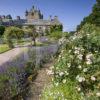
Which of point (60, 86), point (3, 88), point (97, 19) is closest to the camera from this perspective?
point (60, 86)

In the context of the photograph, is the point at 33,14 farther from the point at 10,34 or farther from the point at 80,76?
the point at 80,76

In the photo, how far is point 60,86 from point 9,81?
329 cm

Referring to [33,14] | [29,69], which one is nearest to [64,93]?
[29,69]

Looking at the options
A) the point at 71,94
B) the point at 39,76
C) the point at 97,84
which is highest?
the point at 97,84

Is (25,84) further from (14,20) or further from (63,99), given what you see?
(14,20)

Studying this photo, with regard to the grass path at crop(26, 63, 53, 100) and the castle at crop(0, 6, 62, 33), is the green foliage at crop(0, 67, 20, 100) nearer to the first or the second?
the grass path at crop(26, 63, 53, 100)

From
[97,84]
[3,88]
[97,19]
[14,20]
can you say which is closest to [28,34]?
[97,19]

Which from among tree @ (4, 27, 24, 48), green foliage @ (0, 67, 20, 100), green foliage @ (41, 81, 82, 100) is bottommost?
tree @ (4, 27, 24, 48)

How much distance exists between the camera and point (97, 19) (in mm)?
48031

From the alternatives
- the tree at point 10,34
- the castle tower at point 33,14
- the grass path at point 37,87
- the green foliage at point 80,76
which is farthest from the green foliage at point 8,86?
the castle tower at point 33,14

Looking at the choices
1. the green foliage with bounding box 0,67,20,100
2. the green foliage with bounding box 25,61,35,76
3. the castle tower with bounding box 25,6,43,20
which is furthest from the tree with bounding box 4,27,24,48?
the castle tower with bounding box 25,6,43,20

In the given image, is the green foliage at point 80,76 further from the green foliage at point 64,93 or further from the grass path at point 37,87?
the grass path at point 37,87

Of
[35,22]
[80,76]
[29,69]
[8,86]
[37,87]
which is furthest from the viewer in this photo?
[35,22]

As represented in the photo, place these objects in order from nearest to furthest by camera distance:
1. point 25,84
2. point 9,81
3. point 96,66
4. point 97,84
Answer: point 97,84 → point 96,66 → point 9,81 → point 25,84
